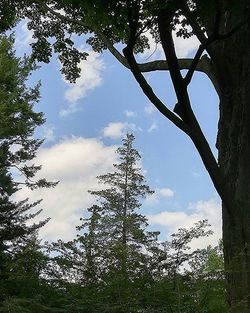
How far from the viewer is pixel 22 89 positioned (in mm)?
22250

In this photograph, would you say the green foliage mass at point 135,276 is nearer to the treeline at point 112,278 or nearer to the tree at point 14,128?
the treeline at point 112,278

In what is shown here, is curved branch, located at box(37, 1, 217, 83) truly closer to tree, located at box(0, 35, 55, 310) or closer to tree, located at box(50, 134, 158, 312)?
tree, located at box(50, 134, 158, 312)

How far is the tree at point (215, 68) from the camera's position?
227 inches

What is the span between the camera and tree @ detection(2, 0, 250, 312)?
5.76 metres

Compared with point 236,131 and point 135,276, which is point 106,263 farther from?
point 236,131

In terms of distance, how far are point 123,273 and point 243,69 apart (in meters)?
4.21

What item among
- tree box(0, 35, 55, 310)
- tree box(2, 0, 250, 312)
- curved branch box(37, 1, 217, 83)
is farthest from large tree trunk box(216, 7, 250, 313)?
tree box(0, 35, 55, 310)

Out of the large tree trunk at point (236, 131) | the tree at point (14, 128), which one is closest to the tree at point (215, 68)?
the large tree trunk at point (236, 131)

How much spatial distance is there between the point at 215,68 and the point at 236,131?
109 centimetres

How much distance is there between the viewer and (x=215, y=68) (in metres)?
7.69

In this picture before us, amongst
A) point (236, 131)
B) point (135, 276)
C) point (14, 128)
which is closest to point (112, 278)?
point (135, 276)

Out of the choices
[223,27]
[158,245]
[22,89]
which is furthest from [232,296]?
[22,89]

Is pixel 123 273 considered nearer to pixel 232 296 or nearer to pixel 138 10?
pixel 232 296

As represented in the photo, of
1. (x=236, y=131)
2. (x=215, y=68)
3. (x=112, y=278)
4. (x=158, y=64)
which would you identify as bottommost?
(x=112, y=278)
